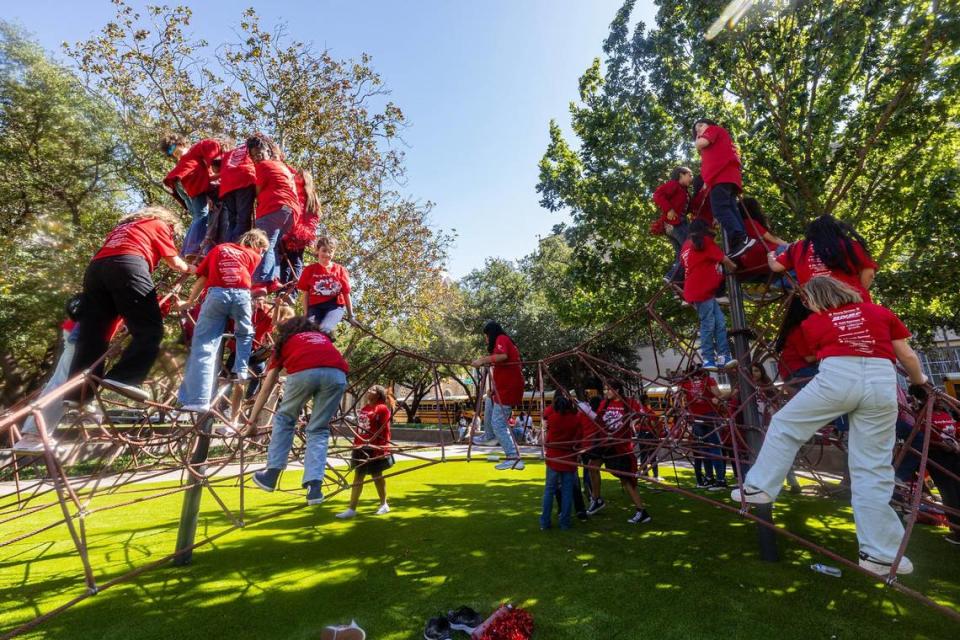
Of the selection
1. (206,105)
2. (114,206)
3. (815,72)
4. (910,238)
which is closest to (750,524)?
(910,238)

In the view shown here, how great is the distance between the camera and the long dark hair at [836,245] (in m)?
3.49

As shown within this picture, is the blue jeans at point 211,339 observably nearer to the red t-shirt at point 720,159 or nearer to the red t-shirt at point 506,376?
the red t-shirt at point 506,376

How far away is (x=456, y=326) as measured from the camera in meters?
29.4

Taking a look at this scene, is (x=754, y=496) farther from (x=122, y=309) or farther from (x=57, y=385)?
(x=57, y=385)

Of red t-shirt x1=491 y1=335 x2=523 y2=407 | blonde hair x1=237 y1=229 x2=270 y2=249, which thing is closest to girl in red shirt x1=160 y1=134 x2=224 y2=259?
blonde hair x1=237 y1=229 x2=270 y2=249

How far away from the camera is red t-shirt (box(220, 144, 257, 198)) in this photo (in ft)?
16.3

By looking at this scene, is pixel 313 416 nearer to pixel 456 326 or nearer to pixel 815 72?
pixel 815 72

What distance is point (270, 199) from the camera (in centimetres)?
496

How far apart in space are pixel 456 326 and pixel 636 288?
765 inches

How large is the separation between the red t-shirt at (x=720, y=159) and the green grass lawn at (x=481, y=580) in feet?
13.4

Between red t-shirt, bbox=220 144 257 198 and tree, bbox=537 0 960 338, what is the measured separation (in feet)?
24.4

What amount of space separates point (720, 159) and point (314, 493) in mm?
4940

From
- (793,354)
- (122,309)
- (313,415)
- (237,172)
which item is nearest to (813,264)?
(793,354)

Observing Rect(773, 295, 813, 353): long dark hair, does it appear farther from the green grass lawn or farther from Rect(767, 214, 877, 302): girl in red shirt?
the green grass lawn
